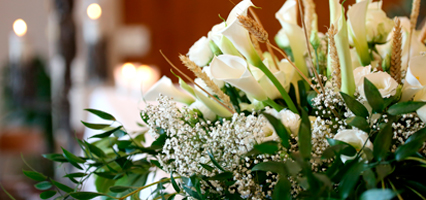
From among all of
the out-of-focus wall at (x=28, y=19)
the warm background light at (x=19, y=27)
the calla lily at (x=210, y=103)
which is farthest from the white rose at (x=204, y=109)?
the out-of-focus wall at (x=28, y=19)

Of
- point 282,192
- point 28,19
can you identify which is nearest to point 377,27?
point 282,192

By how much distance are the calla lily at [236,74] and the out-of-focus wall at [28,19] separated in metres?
2.35

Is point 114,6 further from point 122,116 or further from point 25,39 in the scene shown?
point 122,116

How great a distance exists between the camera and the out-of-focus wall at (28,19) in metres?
2.35

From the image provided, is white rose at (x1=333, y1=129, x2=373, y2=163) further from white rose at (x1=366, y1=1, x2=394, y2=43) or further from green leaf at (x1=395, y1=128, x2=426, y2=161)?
white rose at (x1=366, y1=1, x2=394, y2=43)

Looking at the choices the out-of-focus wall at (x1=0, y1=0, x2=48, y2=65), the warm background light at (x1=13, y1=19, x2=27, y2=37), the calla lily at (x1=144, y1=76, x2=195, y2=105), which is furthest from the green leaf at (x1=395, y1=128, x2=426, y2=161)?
the out-of-focus wall at (x1=0, y1=0, x2=48, y2=65)

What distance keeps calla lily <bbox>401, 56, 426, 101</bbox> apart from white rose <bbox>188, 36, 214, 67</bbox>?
0.20 metres

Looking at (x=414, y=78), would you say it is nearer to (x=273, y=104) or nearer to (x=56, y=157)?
(x=273, y=104)

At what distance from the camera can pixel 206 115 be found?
36 centimetres

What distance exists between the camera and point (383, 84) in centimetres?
28

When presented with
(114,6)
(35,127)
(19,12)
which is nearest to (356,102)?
(35,127)

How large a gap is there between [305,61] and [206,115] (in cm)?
15

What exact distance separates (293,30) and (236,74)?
→ 127 mm

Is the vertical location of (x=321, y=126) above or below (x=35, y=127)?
above
